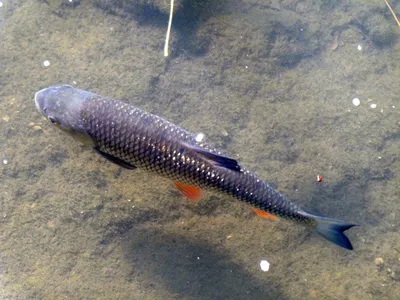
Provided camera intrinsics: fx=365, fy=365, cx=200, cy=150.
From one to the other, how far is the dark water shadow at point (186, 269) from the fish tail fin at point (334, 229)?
100 centimetres

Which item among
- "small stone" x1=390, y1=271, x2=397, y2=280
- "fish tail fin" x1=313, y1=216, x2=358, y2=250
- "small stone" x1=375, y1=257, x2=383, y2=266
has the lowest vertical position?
"small stone" x1=390, y1=271, x2=397, y2=280

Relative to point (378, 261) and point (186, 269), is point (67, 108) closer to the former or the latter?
point (186, 269)

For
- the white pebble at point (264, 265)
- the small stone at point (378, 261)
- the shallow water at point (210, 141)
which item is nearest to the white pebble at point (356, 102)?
the shallow water at point (210, 141)

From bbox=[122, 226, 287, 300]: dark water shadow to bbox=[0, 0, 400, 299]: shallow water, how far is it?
0.01m

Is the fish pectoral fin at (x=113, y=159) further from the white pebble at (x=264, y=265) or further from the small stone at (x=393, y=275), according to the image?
the small stone at (x=393, y=275)

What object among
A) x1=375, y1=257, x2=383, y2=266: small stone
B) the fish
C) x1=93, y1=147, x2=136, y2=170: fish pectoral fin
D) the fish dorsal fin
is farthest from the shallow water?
the fish dorsal fin

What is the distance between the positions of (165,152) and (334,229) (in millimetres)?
1581

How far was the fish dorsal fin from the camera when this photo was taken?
296 centimetres

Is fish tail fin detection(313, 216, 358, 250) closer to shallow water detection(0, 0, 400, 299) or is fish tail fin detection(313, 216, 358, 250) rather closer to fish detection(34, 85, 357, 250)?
fish detection(34, 85, 357, 250)

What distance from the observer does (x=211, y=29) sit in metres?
4.61

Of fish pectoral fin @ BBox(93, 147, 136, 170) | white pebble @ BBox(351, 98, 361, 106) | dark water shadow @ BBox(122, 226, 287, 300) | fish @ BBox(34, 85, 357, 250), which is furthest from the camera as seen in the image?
white pebble @ BBox(351, 98, 361, 106)

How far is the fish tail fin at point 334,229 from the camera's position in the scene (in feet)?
10.2

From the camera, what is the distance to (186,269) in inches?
150

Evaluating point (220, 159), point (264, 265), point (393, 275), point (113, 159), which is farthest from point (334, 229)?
point (113, 159)
